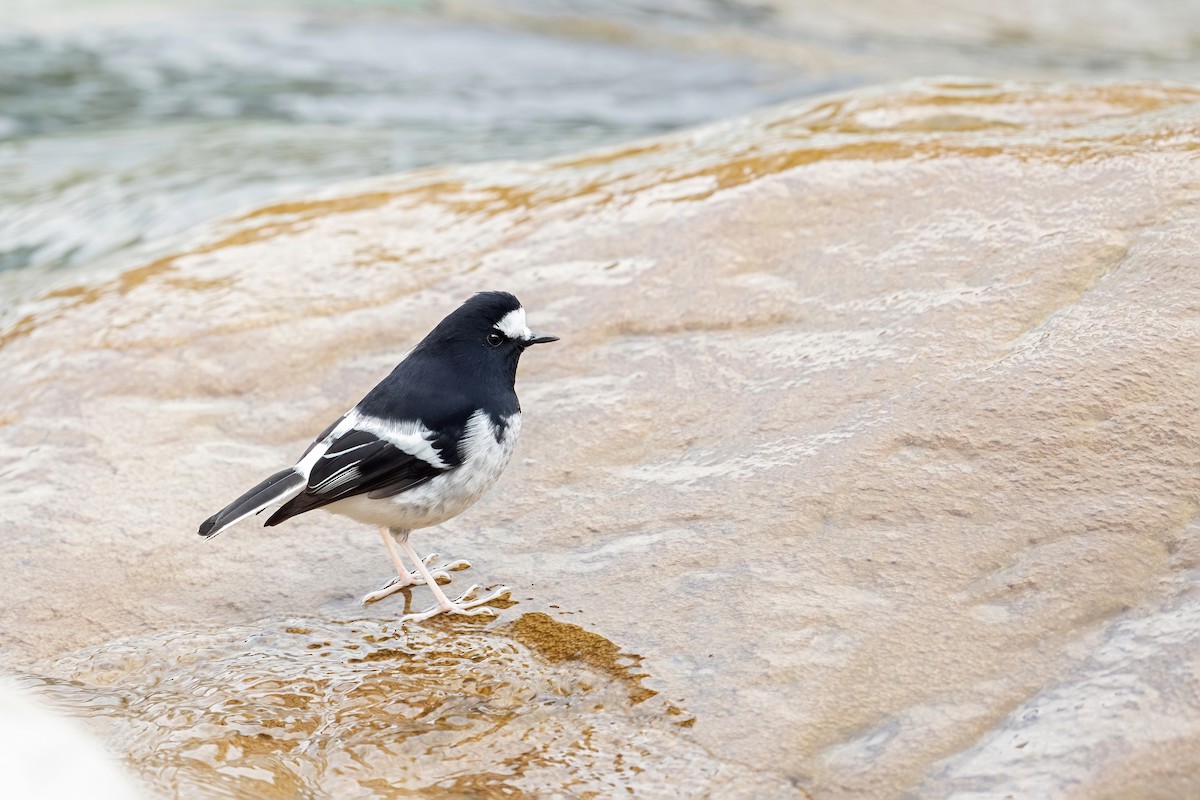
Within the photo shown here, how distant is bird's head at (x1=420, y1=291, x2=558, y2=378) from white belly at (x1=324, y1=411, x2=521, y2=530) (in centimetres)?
29

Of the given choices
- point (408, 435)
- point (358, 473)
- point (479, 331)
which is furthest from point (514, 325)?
point (358, 473)

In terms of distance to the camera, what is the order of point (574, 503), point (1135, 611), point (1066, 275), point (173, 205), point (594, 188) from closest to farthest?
point (1135, 611) → point (574, 503) → point (1066, 275) → point (594, 188) → point (173, 205)

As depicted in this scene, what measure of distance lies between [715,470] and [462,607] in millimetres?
1228

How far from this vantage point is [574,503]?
5.36 meters

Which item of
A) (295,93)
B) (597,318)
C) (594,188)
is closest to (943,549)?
(597,318)

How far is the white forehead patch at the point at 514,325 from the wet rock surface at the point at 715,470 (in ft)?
2.34

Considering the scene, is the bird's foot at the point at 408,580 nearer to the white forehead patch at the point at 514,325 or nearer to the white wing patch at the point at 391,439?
the white wing patch at the point at 391,439

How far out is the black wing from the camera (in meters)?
4.70

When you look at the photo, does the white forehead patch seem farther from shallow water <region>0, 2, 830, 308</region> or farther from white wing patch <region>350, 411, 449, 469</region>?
shallow water <region>0, 2, 830, 308</region>

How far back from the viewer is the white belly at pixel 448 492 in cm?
483

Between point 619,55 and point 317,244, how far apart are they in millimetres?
8957

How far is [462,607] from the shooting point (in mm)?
4801

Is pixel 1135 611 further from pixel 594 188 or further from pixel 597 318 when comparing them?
pixel 594 188

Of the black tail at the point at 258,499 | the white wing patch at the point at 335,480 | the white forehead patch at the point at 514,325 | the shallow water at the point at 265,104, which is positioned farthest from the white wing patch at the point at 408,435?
the shallow water at the point at 265,104
